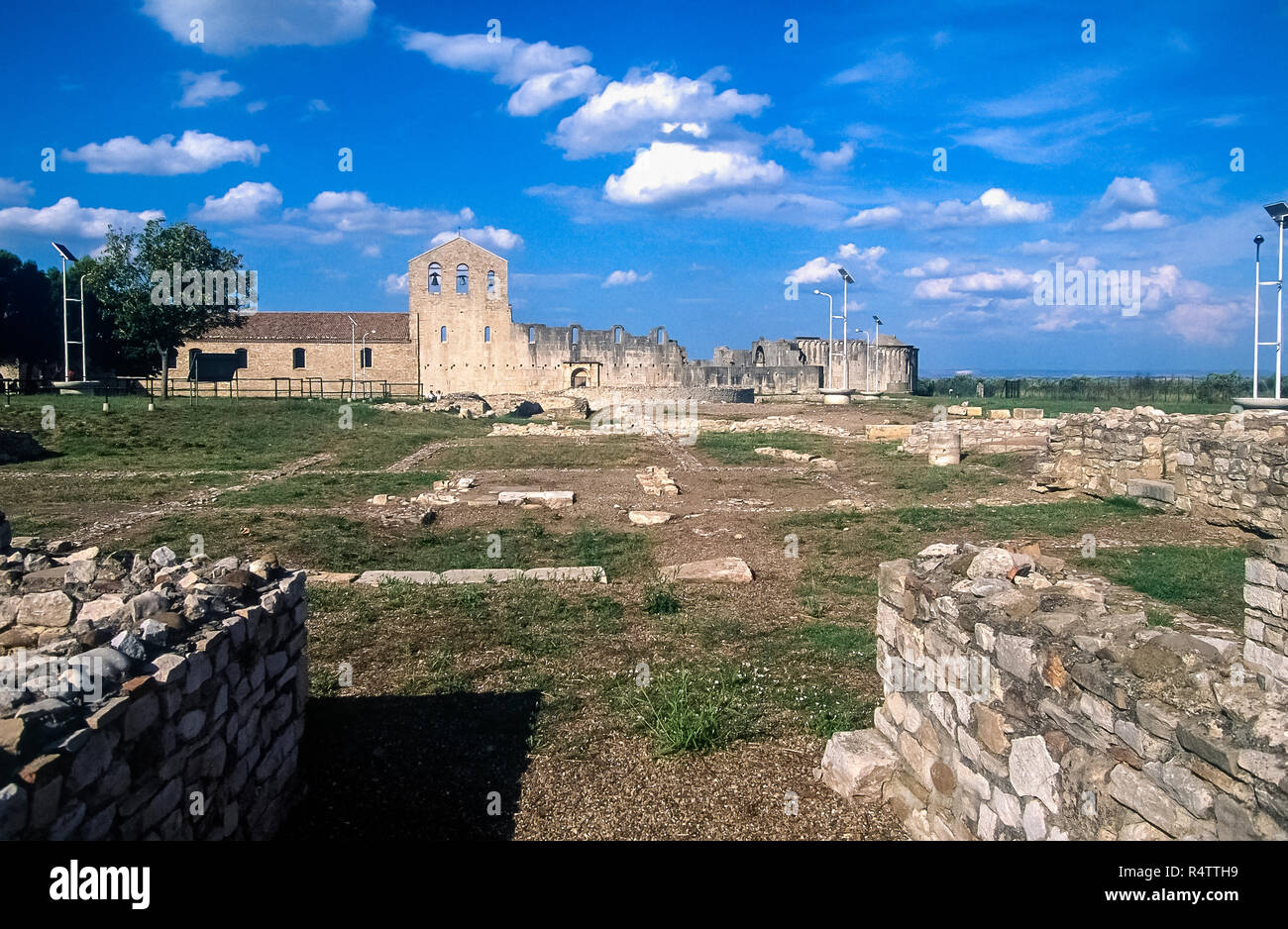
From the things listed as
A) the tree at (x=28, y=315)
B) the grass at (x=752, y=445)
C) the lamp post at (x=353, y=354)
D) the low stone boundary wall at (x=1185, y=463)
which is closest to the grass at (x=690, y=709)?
the low stone boundary wall at (x=1185, y=463)

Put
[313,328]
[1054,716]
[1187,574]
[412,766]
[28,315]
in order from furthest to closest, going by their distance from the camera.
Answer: [313,328] → [28,315] → [1187,574] → [412,766] → [1054,716]

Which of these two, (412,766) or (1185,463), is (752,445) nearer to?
(1185,463)

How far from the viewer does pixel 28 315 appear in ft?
138

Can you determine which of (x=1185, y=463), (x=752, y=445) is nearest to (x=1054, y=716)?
(x=1185, y=463)

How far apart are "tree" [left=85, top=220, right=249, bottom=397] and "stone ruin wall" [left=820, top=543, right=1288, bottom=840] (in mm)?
36386

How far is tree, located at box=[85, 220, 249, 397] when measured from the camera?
112ft

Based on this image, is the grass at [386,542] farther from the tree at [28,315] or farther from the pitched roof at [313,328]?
the pitched roof at [313,328]

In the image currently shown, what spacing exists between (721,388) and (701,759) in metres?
36.5

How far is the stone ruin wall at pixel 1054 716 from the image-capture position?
2.60 metres

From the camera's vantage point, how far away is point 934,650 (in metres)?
4.29

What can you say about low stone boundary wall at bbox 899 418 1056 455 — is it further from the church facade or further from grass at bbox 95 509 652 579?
the church facade

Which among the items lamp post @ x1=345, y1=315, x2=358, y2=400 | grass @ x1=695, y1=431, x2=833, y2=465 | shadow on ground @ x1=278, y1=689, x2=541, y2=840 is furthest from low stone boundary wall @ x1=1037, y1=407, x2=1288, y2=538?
lamp post @ x1=345, y1=315, x2=358, y2=400

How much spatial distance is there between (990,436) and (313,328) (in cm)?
4272

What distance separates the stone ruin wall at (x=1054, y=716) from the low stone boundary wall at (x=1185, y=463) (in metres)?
5.58
